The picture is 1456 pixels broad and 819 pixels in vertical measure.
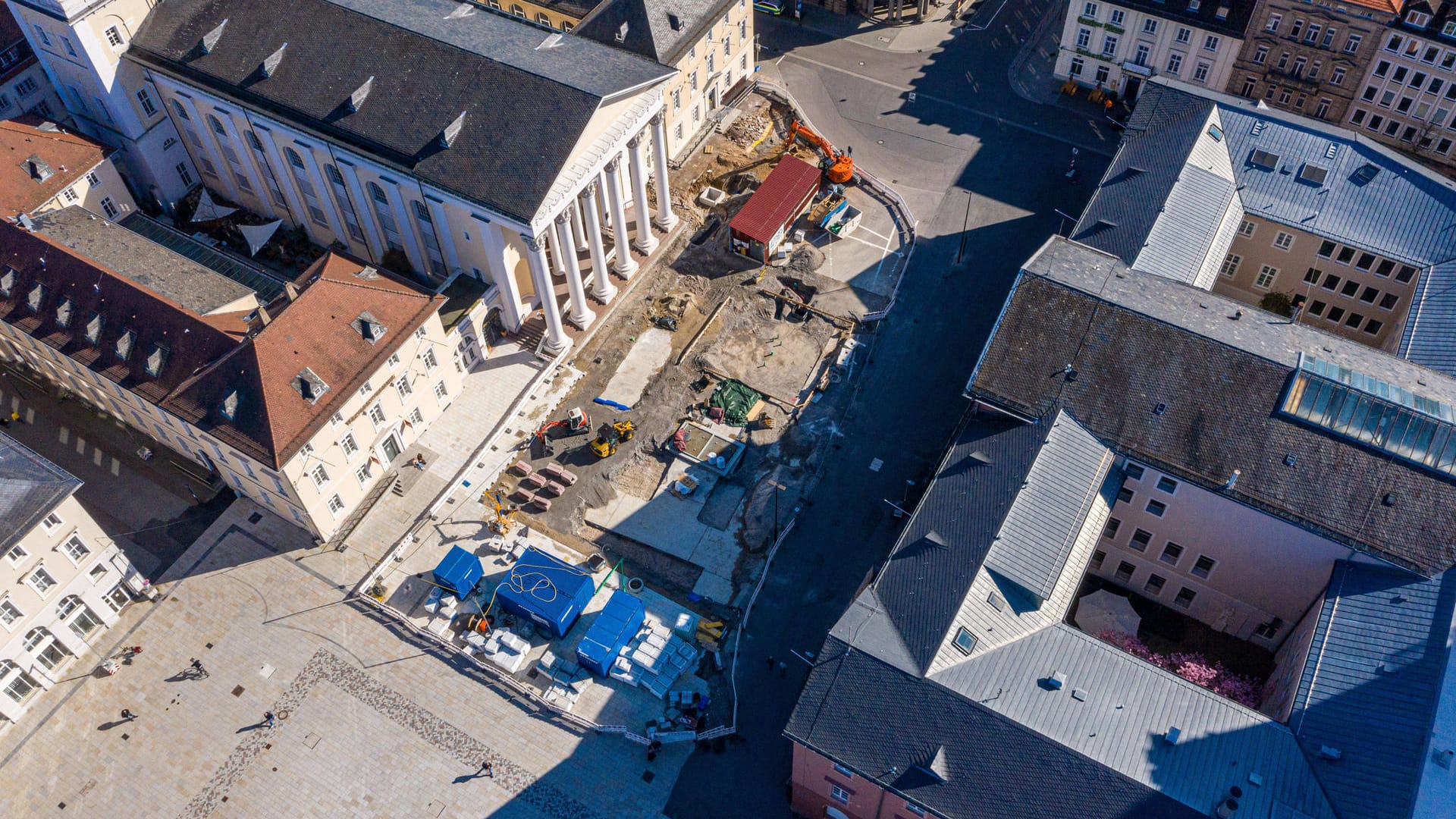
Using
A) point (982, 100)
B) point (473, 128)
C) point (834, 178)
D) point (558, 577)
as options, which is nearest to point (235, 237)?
point (473, 128)

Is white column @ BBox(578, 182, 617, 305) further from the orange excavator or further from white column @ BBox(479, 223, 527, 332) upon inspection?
the orange excavator

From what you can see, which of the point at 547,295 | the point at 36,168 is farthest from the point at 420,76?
the point at 36,168

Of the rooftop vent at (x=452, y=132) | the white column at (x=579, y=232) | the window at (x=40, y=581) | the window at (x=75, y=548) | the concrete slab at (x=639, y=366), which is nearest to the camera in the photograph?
the window at (x=40, y=581)

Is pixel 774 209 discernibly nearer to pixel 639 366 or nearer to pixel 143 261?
pixel 639 366

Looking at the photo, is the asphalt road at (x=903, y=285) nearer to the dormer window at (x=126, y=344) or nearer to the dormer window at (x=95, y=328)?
the dormer window at (x=126, y=344)

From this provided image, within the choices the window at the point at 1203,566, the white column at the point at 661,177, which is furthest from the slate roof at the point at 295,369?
the window at the point at 1203,566

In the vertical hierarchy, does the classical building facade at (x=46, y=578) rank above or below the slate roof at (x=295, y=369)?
below
